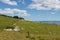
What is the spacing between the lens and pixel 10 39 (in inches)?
1391

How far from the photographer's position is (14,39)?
119 ft

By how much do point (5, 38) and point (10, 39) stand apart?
1056mm

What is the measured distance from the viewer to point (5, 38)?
116ft

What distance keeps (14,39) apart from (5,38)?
201cm

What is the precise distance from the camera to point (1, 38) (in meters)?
34.5

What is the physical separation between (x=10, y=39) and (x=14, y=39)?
3.79ft

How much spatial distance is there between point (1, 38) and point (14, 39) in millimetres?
3037

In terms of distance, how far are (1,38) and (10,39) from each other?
1.94 m

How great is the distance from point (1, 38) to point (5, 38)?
1.09 m
